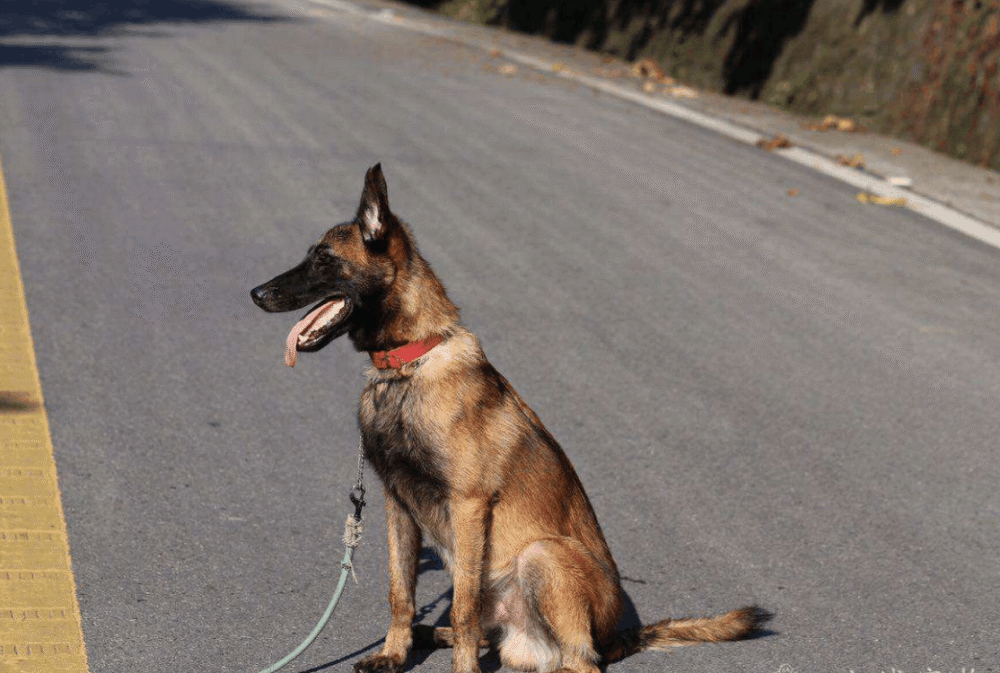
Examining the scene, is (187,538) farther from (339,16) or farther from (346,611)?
(339,16)

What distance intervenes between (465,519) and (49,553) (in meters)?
1.94

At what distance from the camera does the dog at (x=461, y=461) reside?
4.20 meters

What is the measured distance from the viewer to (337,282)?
4.22 meters

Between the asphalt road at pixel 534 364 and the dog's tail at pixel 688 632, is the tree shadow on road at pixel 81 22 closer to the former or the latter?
the asphalt road at pixel 534 364

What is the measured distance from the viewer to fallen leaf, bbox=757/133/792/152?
15430 millimetres

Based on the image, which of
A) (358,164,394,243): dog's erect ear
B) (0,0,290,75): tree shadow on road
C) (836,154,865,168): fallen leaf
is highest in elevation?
(358,164,394,243): dog's erect ear

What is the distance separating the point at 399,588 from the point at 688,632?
3.21ft

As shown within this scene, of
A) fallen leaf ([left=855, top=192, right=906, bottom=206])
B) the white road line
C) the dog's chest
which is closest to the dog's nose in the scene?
the dog's chest

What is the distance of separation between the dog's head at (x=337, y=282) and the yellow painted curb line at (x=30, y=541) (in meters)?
1.31

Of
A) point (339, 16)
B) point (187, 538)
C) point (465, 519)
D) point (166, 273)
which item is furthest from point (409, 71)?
point (465, 519)

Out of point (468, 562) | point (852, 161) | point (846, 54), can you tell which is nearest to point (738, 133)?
Result: point (852, 161)

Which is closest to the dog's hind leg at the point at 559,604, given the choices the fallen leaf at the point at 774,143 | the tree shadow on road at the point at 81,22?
the fallen leaf at the point at 774,143

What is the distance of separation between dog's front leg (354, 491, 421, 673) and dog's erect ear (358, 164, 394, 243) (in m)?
0.89

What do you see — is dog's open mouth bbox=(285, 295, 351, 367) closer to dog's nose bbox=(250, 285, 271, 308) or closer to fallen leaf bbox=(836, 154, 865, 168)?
dog's nose bbox=(250, 285, 271, 308)
